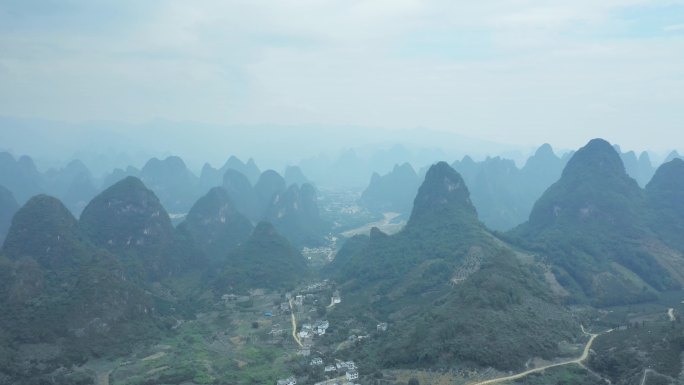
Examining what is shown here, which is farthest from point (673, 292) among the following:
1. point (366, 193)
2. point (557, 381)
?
point (366, 193)

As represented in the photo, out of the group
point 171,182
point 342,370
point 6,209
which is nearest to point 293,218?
point 6,209

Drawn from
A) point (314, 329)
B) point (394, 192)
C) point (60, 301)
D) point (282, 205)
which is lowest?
point (314, 329)

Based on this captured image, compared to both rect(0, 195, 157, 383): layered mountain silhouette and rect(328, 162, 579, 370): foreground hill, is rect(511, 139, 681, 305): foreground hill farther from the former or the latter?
rect(0, 195, 157, 383): layered mountain silhouette

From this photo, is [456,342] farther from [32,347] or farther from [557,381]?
[32,347]

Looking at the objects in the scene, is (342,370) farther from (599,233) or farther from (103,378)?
(599,233)

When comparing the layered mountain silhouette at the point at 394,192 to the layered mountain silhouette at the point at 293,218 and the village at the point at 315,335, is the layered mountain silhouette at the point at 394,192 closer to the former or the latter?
the layered mountain silhouette at the point at 293,218
